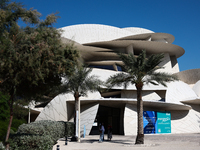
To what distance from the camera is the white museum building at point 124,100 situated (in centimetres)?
2908

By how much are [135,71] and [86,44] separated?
90.2ft

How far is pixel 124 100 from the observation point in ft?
93.4

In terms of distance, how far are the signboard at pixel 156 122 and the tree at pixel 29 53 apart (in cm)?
1967

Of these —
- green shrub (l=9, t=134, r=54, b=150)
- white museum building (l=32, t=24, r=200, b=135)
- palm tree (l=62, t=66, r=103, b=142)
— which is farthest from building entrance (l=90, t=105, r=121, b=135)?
green shrub (l=9, t=134, r=54, b=150)

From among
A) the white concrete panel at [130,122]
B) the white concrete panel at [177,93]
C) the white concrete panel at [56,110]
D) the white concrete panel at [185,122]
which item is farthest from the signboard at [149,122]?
the white concrete panel at [56,110]

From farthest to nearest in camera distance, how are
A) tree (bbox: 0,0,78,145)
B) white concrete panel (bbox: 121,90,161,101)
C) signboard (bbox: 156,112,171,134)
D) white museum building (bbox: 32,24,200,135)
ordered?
white concrete panel (bbox: 121,90,161,101)
signboard (bbox: 156,112,171,134)
white museum building (bbox: 32,24,200,135)
tree (bbox: 0,0,78,145)

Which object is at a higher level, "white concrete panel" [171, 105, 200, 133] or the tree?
the tree

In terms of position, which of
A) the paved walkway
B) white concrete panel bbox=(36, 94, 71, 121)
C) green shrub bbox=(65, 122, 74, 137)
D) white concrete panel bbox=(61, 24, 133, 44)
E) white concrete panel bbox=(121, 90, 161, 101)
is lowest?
the paved walkway

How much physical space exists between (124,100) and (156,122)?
17.5 ft

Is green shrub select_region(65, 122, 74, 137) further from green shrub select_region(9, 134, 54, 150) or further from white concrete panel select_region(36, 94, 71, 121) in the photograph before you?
green shrub select_region(9, 134, 54, 150)

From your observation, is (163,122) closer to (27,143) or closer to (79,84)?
(79,84)

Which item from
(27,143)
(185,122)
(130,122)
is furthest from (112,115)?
(27,143)

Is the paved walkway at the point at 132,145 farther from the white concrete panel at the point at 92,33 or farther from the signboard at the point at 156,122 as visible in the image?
the white concrete panel at the point at 92,33

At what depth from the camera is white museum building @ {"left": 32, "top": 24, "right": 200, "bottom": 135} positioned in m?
29.1
